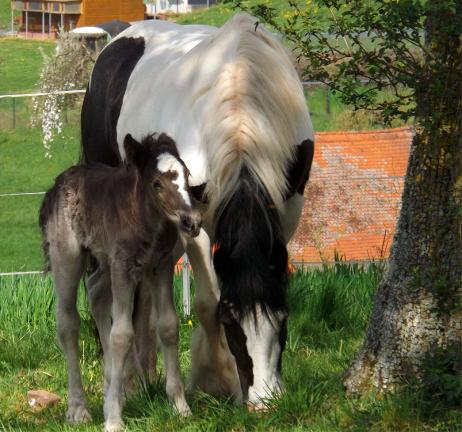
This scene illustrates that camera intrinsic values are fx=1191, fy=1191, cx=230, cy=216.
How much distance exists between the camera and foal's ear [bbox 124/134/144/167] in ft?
17.0

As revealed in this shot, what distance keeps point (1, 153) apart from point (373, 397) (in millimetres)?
28870

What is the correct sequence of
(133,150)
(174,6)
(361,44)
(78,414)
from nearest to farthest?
(361,44) → (133,150) → (78,414) → (174,6)

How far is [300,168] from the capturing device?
5.65 meters

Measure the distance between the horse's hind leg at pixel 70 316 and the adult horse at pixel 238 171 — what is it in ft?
1.87

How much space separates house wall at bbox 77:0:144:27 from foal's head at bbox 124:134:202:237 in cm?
4916

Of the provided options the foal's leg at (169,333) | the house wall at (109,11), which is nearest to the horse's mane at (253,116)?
the foal's leg at (169,333)

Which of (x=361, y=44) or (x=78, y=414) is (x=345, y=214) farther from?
(x=361, y=44)

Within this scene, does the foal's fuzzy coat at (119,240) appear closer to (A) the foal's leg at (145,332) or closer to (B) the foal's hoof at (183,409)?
(B) the foal's hoof at (183,409)

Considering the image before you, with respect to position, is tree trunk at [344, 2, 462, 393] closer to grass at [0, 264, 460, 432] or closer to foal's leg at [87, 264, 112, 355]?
grass at [0, 264, 460, 432]

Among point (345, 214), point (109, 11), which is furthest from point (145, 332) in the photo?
point (109, 11)

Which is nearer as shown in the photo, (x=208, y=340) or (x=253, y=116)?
(x=253, y=116)

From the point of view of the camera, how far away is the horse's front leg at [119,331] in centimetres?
521

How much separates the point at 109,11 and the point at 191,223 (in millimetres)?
51641

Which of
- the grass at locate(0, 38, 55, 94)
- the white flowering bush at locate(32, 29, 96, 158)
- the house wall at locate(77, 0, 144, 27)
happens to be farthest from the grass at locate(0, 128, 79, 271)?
the house wall at locate(77, 0, 144, 27)
